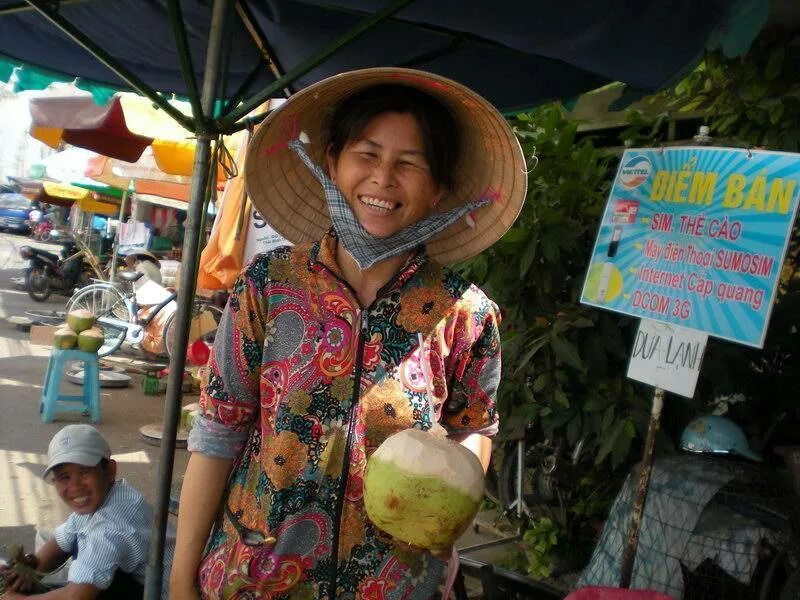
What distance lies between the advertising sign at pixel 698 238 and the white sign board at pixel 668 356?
0.04 meters

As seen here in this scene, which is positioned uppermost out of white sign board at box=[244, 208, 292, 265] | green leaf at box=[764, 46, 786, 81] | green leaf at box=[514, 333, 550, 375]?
green leaf at box=[764, 46, 786, 81]

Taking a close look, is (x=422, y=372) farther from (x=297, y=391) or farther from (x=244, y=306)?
(x=244, y=306)

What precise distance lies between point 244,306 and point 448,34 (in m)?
1.42

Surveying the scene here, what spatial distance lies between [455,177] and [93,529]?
1.72m

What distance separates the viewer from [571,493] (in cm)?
357

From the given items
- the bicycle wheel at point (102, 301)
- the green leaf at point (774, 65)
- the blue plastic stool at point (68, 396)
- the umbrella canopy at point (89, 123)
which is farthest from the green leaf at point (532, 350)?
the bicycle wheel at point (102, 301)

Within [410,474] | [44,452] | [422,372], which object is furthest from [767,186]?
[44,452]

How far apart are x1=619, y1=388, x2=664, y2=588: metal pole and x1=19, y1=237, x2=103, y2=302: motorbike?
1226 cm

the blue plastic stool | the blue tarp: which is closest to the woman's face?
the blue tarp

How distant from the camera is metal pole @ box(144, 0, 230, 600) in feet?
→ 6.35

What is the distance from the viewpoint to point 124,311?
35.4 ft

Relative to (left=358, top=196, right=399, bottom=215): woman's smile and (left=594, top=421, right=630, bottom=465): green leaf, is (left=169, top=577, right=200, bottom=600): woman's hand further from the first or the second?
(left=594, top=421, right=630, bottom=465): green leaf

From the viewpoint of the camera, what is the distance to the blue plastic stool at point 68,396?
6.21m

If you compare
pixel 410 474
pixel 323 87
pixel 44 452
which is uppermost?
pixel 323 87
